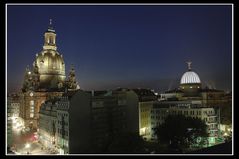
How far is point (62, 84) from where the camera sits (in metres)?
49.9

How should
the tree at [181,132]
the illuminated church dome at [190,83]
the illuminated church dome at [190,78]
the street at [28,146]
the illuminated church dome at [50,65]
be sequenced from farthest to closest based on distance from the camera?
the illuminated church dome at [190,78] < the illuminated church dome at [50,65] < the illuminated church dome at [190,83] < the street at [28,146] < the tree at [181,132]

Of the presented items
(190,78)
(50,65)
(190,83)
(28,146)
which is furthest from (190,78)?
(28,146)

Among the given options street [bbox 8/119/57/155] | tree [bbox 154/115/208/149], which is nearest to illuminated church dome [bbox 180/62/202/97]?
tree [bbox 154/115/208/149]

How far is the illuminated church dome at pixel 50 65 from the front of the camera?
49438mm

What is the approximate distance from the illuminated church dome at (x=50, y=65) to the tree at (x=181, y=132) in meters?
25.5

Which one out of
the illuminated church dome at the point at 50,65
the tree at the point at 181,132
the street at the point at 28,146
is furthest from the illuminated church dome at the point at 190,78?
the street at the point at 28,146

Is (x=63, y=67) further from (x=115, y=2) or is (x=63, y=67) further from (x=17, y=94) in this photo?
(x=115, y=2)

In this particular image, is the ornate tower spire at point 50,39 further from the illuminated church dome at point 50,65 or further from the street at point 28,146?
the street at point 28,146

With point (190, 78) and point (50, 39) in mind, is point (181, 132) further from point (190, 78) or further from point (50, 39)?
point (50, 39)

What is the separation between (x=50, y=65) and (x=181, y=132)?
97.4 ft

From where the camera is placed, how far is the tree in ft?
88.8

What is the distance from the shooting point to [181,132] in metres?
27.1

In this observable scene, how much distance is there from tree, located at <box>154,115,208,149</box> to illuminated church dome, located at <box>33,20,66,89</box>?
25464 millimetres
